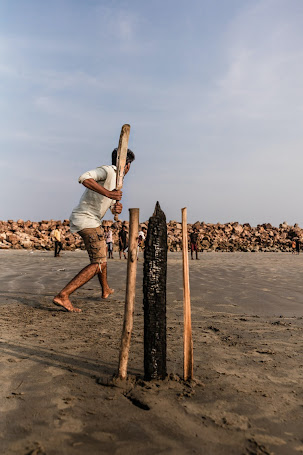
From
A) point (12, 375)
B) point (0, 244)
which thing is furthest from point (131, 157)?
point (0, 244)

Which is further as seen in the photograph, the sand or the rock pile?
the rock pile

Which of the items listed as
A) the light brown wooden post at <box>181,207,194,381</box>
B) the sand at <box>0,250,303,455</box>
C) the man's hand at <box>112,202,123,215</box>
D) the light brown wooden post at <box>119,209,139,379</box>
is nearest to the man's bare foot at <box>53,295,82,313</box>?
the sand at <box>0,250,303,455</box>

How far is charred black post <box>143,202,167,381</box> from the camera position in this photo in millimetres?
2664

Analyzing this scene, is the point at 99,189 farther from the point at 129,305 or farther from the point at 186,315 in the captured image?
the point at 186,315

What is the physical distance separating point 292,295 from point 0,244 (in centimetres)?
2863

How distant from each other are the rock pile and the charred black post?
29.3 m

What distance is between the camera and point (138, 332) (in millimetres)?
4246

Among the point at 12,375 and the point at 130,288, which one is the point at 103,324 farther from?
the point at 130,288

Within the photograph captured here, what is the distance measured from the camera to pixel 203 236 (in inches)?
1629

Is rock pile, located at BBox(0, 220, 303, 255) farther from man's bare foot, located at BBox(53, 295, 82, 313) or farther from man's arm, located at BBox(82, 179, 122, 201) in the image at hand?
man's arm, located at BBox(82, 179, 122, 201)

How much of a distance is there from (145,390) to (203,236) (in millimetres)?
39209

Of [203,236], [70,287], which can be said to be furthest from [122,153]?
[203,236]

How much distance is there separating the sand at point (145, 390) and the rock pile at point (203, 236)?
→ 90.8 feet

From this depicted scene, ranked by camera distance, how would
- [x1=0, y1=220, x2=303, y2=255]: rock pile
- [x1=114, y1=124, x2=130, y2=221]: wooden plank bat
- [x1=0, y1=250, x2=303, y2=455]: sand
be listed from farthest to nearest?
[x1=0, y1=220, x2=303, y2=255]: rock pile < [x1=114, y1=124, x2=130, y2=221]: wooden plank bat < [x1=0, y1=250, x2=303, y2=455]: sand
